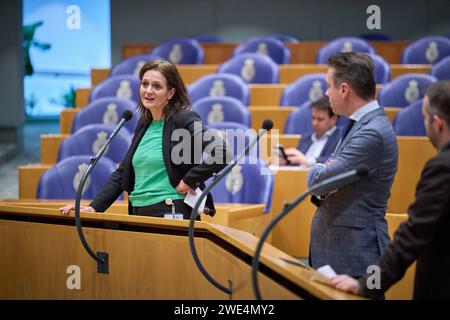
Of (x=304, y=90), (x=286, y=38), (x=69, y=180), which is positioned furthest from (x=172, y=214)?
(x=286, y=38)

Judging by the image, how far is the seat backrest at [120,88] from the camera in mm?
5816

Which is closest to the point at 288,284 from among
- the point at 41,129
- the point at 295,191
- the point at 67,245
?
the point at 67,245

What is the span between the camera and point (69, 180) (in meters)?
3.96

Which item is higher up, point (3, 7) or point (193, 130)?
point (3, 7)

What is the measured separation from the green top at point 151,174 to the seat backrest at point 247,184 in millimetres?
1450

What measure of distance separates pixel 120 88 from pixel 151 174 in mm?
3401

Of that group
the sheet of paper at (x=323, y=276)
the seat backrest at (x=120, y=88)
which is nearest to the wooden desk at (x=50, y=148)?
the seat backrest at (x=120, y=88)

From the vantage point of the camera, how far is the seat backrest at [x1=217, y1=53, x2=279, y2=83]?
616cm

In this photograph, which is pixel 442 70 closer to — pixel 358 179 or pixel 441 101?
pixel 358 179

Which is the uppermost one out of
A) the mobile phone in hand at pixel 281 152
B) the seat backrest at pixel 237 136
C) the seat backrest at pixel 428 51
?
the seat backrest at pixel 428 51

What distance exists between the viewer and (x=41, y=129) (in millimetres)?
8906

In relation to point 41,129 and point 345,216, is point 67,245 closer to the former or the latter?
point 345,216

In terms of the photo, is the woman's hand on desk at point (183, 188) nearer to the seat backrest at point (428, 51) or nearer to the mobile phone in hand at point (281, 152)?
the mobile phone in hand at point (281, 152)

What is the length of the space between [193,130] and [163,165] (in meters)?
0.17
